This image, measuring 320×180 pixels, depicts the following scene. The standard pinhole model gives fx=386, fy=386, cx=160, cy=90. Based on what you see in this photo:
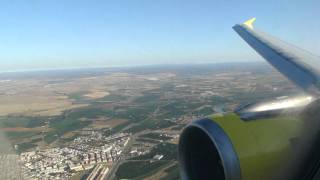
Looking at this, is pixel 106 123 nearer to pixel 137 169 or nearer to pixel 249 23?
pixel 137 169

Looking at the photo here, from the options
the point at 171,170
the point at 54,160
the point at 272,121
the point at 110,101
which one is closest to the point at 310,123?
the point at 272,121

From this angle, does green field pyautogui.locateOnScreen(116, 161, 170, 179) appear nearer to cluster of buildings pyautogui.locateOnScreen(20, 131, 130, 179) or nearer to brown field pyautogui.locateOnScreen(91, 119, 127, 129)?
cluster of buildings pyautogui.locateOnScreen(20, 131, 130, 179)

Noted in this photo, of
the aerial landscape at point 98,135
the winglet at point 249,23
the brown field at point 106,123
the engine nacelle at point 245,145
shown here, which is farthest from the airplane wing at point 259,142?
the brown field at point 106,123

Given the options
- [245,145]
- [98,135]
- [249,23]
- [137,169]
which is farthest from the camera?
[98,135]

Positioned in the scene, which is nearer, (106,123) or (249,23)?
(249,23)

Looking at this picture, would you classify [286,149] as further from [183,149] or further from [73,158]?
[73,158]

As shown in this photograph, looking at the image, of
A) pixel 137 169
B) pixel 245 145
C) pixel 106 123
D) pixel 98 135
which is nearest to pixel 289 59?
pixel 245 145

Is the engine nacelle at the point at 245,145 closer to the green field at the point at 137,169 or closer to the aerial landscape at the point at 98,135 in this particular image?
the aerial landscape at the point at 98,135
